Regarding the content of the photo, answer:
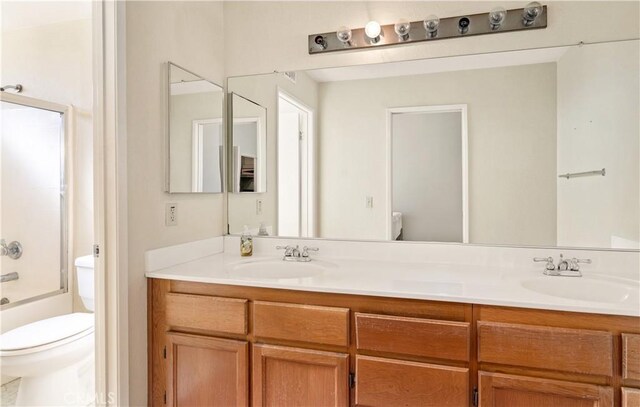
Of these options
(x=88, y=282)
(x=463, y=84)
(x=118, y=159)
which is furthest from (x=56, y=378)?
(x=463, y=84)

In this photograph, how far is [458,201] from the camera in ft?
6.07

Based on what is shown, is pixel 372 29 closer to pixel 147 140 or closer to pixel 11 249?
pixel 147 140

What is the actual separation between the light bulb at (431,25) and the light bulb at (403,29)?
0.27 ft

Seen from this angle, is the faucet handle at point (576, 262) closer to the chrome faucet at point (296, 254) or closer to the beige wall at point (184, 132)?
the chrome faucet at point (296, 254)

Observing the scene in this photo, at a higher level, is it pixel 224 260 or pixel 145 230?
pixel 145 230

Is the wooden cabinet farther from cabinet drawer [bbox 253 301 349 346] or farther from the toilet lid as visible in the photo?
the toilet lid

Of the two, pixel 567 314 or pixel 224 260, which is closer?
pixel 567 314

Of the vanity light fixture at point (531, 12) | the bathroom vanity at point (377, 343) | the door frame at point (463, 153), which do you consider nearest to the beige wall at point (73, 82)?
the bathroom vanity at point (377, 343)

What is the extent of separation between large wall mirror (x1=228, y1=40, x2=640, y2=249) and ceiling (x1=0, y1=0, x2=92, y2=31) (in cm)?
91

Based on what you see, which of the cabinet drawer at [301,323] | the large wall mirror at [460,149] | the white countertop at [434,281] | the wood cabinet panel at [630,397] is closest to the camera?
the wood cabinet panel at [630,397]

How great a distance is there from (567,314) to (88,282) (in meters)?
2.29

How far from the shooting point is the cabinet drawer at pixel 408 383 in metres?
1.25

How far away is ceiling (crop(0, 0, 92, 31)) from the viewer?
2.00m

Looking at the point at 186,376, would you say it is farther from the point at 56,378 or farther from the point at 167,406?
the point at 56,378
